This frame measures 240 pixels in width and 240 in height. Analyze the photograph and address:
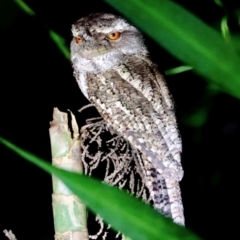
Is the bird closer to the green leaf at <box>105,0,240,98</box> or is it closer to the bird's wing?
the bird's wing

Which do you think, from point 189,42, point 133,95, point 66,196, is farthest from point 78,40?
point 189,42

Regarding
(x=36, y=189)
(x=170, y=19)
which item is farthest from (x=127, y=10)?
(x=36, y=189)

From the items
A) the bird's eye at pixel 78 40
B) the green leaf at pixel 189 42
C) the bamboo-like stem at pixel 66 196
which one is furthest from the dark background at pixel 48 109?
the green leaf at pixel 189 42

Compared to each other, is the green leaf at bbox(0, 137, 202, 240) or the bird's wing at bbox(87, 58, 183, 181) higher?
the green leaf at bbox(0, 137, 202, 240)

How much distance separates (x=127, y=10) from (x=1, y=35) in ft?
4.74

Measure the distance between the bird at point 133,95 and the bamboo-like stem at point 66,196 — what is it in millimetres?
542

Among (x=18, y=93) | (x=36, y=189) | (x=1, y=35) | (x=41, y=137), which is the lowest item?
(x=36, y=189)

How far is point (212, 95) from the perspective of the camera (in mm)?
1973

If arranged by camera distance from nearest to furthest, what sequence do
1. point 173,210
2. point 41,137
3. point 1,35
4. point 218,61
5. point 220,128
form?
point 218,61 → point 173,210 → point 1,35 → point 41,137 → point 220,128

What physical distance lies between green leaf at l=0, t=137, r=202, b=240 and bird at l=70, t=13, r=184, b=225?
0.98 metres

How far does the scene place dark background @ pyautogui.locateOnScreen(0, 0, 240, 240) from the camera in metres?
1.91

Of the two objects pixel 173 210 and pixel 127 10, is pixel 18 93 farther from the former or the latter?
pixel 127 10

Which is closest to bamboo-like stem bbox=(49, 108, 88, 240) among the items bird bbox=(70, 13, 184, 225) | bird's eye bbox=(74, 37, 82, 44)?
bird bbox=(70, 13, 184, 225)

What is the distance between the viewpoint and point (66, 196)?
899 millimetres
